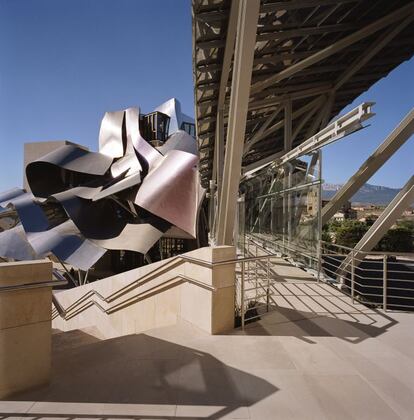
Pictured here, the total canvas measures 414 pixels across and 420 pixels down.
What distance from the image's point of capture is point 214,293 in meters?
4.51

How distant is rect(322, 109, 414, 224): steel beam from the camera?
27.7ft

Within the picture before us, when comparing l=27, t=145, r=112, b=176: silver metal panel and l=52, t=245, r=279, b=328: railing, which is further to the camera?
l=27, t=145, r=112, b=176: silver metal panel

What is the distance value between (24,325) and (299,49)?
10.5m

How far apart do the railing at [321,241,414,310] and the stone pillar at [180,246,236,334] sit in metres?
2.20

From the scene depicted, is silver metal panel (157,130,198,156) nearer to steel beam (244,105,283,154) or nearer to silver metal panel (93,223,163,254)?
silver metal panel (93,223,163,254)

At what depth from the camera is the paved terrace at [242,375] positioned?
8.84 ft

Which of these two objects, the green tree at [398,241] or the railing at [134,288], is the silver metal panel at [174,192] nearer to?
the railing at [134,288]

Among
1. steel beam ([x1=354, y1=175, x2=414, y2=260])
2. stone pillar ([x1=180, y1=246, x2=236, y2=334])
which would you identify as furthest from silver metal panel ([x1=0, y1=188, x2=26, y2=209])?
steel beam ([x1=354, y1=175, x2=414, y2=260])

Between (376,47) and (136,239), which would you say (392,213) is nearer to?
(376,47)

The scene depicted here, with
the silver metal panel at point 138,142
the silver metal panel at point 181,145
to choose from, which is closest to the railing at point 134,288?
the silver metal panel at point 138,142

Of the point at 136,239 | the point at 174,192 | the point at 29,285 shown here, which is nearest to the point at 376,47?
the point at 29,285

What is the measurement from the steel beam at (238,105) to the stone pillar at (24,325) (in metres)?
3.63

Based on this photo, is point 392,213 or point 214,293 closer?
point 214,293

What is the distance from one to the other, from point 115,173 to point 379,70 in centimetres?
2058
